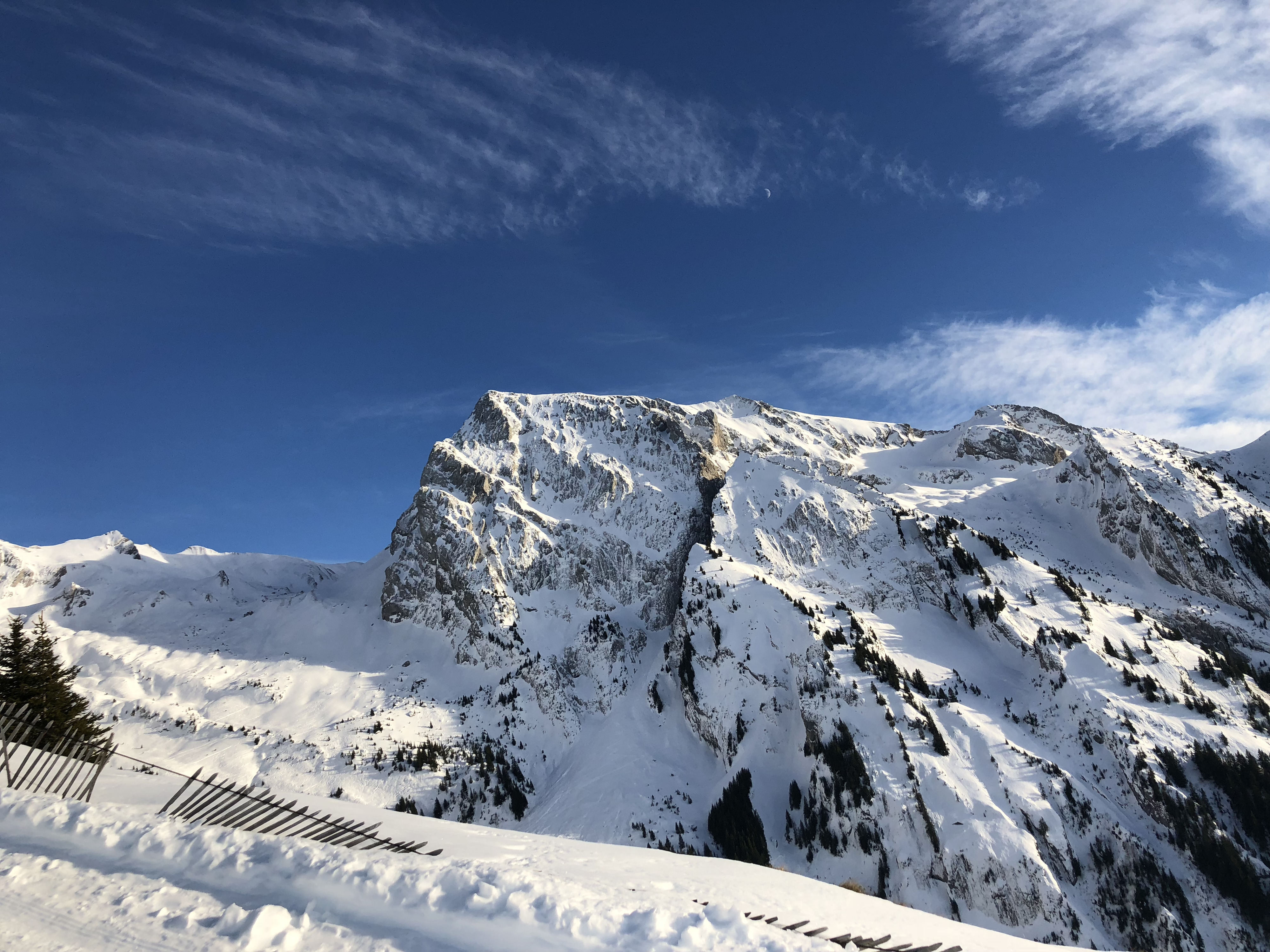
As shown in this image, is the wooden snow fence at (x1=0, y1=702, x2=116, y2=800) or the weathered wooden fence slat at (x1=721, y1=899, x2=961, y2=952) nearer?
the weathered wooden fence slat at (x1=721, y1=899, x2=961, y2=952)

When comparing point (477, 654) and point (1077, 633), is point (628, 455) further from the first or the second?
point (1077, 633)

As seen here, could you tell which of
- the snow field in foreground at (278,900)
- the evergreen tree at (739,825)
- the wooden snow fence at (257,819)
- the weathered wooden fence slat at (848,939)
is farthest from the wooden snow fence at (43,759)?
the evergreen tree at (739,825)

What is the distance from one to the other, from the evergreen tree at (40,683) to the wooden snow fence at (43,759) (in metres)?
13.5

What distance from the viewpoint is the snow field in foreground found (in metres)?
8.69

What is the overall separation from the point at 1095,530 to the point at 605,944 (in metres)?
128

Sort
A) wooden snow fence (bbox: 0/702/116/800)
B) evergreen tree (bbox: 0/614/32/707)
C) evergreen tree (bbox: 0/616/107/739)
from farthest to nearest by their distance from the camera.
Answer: evergreen tree (bbox: 0/614/32/707), evergreen tree (bbox: 0/616/107/739), wooden snow fence (bbox: 0/702/116/800)

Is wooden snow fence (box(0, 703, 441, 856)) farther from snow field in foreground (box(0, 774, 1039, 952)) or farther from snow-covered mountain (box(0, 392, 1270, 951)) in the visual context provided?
snow-covered mountain (box(0, 392, 1270, 951))

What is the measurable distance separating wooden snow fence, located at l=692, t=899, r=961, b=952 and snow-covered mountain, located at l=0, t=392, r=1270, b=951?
5957 cm

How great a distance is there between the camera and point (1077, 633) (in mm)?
77000

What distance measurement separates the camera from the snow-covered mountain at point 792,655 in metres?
60.8

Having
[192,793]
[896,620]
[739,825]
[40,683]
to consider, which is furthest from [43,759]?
[896,620]

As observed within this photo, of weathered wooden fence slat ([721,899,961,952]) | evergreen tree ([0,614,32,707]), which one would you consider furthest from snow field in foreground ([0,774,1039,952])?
evergreen tree ([0,614,32,707])

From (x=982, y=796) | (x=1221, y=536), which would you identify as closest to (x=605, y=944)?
(x=982, y=796)

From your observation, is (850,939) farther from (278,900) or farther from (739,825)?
(739,825)
